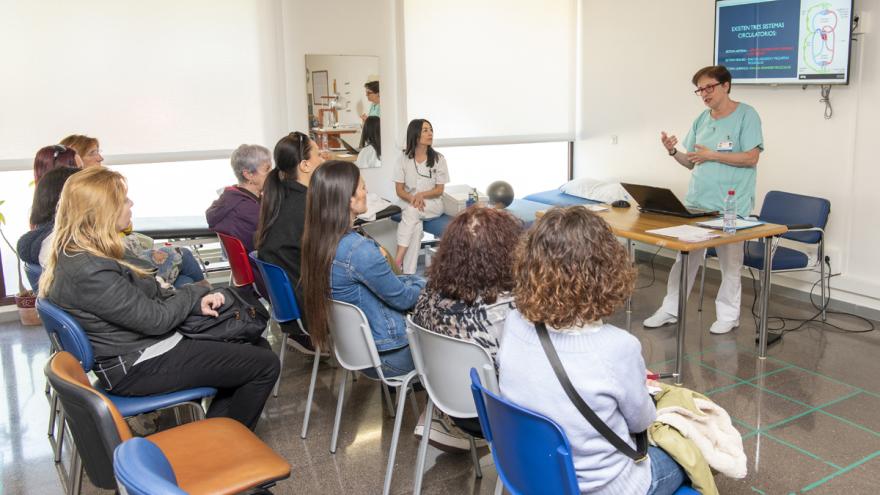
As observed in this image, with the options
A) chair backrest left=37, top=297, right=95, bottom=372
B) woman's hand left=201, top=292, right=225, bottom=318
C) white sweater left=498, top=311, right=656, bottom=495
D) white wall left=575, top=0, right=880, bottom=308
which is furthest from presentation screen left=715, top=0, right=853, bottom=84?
chair backrest left=37, top=297, right=95, bottom=372

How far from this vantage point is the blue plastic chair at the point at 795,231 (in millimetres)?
4582

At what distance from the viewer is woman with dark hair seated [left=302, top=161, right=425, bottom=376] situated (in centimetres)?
278

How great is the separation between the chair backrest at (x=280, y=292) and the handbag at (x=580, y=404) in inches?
67.0

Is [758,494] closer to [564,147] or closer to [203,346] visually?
[203,346]

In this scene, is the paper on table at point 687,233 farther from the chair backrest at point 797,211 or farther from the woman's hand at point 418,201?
the woman's hand at point 418,201

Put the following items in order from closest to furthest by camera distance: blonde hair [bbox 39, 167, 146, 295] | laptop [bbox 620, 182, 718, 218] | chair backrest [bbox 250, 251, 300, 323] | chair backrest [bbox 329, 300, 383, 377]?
blonde hair [bbox 39, 167, 146, 295] < chair backrest [bbox 329, 300, 383, 377] < chair backrest [bbox 250, 251, 300, 323] < laptop [bbox 620, 182, 718, 218]

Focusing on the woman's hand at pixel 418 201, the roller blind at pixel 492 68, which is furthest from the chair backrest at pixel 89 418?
the roller blind at pixel 492 68

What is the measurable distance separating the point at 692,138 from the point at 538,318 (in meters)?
3.37

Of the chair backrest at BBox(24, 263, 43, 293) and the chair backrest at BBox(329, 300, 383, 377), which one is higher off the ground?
the chair backrest at BBox(24, 263, 43, 293)

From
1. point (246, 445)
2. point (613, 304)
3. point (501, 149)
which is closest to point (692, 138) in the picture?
point (501, 149)

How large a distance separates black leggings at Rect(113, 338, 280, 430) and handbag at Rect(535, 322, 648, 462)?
141 cm

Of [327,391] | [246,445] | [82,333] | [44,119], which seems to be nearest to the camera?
[246,445]

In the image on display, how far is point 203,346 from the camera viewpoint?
8.87 ft

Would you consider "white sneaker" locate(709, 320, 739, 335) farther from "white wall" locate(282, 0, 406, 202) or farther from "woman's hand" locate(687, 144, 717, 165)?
"white wall" locate(282, 0, 406, 202)
